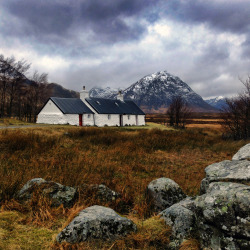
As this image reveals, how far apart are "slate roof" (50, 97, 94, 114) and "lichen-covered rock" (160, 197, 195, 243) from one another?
31.8m

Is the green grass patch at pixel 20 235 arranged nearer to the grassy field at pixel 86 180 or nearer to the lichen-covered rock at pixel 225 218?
the grassy field at pixel 86 180

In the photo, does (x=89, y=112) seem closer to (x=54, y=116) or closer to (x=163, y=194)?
(x=54, y=116)

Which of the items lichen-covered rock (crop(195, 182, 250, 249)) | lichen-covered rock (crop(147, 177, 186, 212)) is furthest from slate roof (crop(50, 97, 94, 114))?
lichen-covered rock (crop(195, 182, 250, 249))

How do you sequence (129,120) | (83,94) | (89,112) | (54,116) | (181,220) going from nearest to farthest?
(181,220)
(54,116)
(89,112)
(83,94)
(129,120)

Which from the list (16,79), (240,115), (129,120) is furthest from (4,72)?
(240,115)

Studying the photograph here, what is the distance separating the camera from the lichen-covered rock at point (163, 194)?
527 cm

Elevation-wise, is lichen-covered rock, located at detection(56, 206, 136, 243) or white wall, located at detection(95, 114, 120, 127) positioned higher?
white wall, located at detection(95, 114, 120, 127)

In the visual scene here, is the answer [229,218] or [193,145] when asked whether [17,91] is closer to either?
Result: [193,145]

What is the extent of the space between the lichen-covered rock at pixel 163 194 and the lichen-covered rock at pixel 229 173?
100cm

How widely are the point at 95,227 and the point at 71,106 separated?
34429 mm

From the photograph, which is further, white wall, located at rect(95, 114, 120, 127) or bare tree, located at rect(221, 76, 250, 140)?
white wall, located at rect(95, 114, 120, 127)

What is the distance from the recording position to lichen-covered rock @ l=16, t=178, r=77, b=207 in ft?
15.4

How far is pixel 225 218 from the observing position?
287 centimetres

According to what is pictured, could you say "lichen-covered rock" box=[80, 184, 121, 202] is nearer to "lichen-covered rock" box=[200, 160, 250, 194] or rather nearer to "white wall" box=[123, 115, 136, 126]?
"lichen-covered rock" box=[200, 160, 250, 194]
